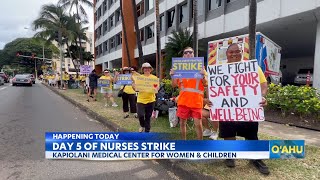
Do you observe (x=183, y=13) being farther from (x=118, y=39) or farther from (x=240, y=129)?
(x=240, y=129)

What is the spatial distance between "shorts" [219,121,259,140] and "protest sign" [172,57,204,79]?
991 millimetres

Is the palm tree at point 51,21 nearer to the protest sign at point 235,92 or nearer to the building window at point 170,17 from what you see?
the building window at point 170,17

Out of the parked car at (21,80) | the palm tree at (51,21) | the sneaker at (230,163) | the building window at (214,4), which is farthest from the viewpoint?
the palm tree at (51,21)

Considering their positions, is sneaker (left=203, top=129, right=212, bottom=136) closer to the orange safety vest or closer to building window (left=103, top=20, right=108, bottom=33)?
the orange safety vest

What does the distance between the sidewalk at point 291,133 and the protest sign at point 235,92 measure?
2653 mm

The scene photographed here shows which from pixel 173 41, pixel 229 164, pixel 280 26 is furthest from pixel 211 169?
pixel 173 41

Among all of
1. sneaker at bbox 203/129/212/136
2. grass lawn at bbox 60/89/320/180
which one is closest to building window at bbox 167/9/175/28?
sneaker at bbox 203/129/212/136

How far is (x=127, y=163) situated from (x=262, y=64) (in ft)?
30.5

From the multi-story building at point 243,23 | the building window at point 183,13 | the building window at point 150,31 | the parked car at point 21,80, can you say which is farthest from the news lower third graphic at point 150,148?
the parked car at point 21,80

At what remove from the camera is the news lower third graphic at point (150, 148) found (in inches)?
161

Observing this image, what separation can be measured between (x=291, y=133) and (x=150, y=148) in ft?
14.7

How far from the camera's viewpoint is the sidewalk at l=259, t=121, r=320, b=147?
6.41 meters

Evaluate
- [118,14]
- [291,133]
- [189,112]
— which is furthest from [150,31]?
[189,112]

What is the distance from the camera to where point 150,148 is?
4156mm
